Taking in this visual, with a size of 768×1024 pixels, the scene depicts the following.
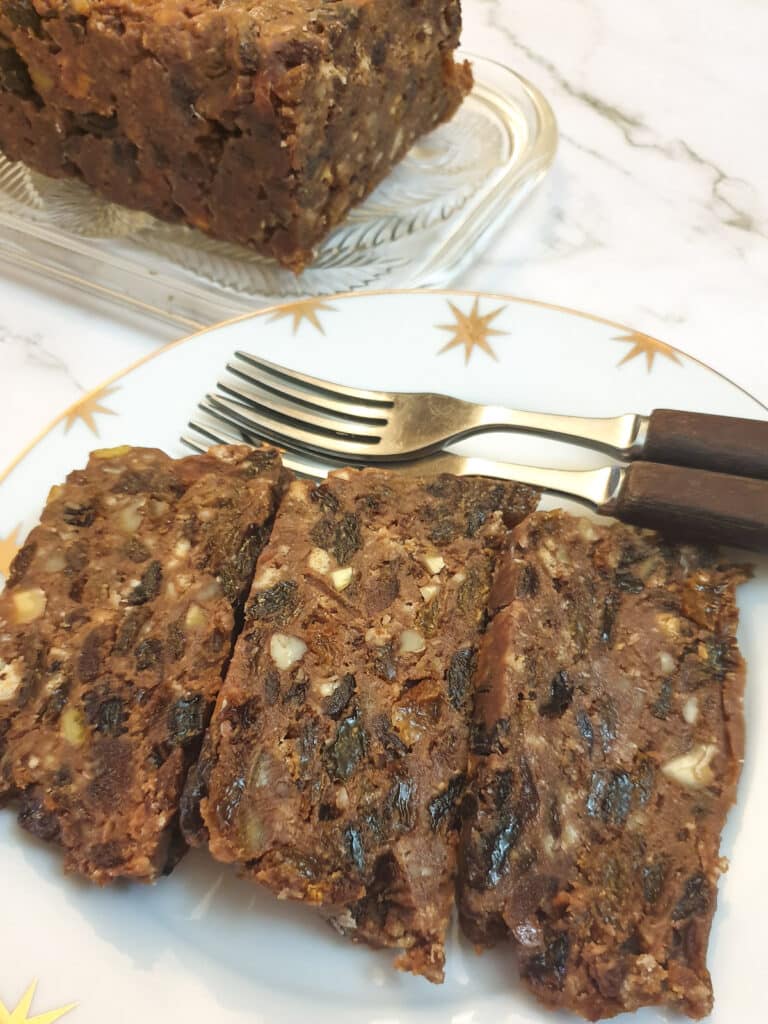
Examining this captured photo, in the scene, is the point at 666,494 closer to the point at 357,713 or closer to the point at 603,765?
the point at 603,765

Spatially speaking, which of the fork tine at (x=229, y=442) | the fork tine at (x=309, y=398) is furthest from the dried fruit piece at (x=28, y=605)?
the fork tine at (x=309, y=398)

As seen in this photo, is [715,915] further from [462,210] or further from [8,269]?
[8,269]

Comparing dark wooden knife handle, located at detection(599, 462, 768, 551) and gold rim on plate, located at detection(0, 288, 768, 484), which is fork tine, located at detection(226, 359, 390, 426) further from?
dark wooden knife handle, located at detection(599, 462, 768, 551)

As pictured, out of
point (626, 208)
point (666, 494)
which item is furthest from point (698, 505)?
point (626, 208)

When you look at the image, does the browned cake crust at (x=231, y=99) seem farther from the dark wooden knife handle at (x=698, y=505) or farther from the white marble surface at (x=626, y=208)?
the dark wooden knife handle at (x=698, y=505)

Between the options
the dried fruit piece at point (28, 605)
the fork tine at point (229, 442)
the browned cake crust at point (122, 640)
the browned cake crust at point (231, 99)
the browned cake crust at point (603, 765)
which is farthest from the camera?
the browned cake crust at point (231, 99)
